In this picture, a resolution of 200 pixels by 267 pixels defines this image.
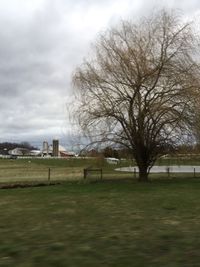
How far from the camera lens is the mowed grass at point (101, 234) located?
716 centimetres

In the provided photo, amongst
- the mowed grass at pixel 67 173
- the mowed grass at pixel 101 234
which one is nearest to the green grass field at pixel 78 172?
the mowed grass at pixel 67 173

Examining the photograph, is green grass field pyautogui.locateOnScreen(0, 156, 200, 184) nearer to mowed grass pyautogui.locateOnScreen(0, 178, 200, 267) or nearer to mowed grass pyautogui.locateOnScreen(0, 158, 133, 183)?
mowed grass pyautogui.locateOnScreen(0, 158, 133, 183)

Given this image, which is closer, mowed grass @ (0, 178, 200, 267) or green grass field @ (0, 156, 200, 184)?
mowed grass @ (0, 178, 200, 267)

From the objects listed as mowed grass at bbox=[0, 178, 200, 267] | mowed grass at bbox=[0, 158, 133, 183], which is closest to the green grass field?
mowed grass at bbox=[0, 158, 133, 183]

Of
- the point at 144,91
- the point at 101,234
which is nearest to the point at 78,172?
the point at 144,91

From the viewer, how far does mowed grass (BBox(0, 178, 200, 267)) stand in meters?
7.16

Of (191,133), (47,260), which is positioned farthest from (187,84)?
(47,260)

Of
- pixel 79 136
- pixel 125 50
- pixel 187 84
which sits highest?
pixel 125 50

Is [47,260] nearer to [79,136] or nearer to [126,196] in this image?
[126,196]

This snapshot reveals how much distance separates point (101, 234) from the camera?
379 inches

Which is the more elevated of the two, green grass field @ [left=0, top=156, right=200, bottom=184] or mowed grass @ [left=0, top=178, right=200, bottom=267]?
green grass field @ [left=0, top=156, right=200, bottom=184]

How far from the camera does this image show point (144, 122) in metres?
30.0

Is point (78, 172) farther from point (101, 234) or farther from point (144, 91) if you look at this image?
point (101, 234)

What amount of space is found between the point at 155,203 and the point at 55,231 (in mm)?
6812
